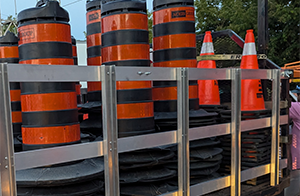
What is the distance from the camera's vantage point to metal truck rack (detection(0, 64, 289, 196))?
1.54 metres

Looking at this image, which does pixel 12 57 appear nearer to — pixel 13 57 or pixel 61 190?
pixel 13 57

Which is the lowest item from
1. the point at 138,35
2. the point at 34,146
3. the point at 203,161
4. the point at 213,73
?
the point at 203,161

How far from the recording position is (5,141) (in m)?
1.52

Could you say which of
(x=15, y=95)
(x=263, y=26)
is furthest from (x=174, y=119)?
(x=263, y=26)

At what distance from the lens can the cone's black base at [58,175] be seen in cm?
190

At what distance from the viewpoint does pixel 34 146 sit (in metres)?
2.11

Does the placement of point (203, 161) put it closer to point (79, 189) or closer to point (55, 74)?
point (79, 189)

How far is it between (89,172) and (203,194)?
1025 millimetres

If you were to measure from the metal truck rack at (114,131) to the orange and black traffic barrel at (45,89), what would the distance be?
16.9 inches

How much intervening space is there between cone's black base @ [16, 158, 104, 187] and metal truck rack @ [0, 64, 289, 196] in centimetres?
20

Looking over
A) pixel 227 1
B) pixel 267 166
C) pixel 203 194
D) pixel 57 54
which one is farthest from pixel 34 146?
pixel 227 1

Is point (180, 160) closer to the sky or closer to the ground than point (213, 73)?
closer to the ground

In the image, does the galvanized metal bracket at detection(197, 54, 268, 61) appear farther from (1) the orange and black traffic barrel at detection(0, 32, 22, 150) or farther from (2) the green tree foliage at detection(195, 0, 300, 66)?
(2) the green tree foliage at detection(195, 0, 300, 66)

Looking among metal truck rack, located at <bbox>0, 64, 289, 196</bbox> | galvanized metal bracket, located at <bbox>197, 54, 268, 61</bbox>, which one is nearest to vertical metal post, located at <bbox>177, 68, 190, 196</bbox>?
metal truck rack, located at <bbox>0, 64, 289, 196</bbox>
